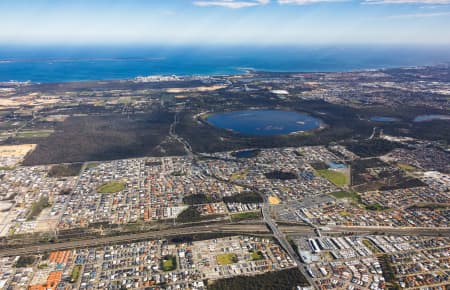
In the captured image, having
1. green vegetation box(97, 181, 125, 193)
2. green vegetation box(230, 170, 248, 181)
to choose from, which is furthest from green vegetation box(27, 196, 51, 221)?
green vegetation box(230, 170, 248, 181)

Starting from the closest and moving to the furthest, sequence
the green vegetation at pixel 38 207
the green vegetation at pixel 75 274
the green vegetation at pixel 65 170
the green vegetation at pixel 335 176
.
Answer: the green vegetation at pixel 75 274
the green vegetation at pixel 38 207
the green vegetation at pixel 335 176
the green vegetation at pixel 65 170

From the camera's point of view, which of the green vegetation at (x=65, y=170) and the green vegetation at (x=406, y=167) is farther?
the green vegetation at (x=406, y=167)

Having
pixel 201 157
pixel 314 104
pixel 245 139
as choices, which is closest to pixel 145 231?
pixel 201 157

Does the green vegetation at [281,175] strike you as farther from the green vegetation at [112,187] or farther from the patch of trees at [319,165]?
the green vegetation at [112,187]

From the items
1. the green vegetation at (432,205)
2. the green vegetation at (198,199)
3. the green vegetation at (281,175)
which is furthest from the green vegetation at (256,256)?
the green vegetation at (432,205)

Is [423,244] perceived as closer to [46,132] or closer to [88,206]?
[88,206]

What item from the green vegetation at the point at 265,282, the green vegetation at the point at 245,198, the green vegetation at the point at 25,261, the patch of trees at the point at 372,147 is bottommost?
the green vegetation at the point at 265,282

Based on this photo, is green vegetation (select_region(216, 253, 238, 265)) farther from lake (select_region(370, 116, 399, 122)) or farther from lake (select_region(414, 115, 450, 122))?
lake (select_region(414, 115, 450, 122))
